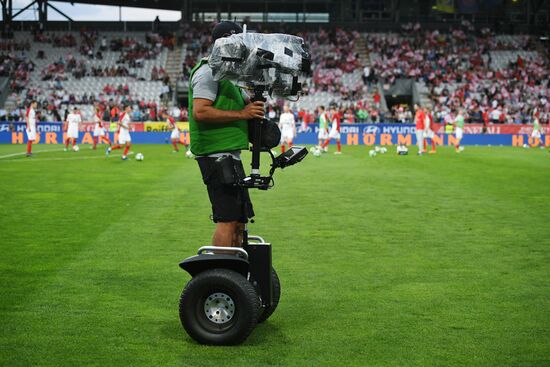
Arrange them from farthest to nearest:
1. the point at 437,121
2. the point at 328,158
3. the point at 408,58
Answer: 1. the point at 408,58
2. the point at 437,121
3. the point at 328,158

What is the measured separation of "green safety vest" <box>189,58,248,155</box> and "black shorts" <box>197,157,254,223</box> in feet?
0.33

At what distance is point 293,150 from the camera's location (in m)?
6.19

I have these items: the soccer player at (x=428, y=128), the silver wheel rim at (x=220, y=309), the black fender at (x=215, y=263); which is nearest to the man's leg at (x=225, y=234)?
the black fender at (x=215, y=263)

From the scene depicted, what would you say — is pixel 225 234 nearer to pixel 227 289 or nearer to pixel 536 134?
pixel 227 289

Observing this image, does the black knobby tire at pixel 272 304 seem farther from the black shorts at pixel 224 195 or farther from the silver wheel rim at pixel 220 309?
the black shorts at pixel 224 195

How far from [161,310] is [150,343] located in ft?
3.50

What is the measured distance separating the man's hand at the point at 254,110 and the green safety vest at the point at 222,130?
239 millimetres

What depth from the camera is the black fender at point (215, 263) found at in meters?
6.07

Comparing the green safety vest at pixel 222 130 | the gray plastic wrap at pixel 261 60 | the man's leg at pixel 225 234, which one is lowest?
the man's leg at pixel 225 234

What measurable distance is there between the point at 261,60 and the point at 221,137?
0.76 metres

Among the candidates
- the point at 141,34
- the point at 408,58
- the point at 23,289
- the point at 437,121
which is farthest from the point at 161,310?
the point at 141,34

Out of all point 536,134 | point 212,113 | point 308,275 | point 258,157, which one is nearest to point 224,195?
point 258,157

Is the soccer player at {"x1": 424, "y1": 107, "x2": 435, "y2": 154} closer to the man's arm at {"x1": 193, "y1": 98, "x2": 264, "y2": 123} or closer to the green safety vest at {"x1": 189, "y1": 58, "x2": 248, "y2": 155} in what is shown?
the green safety vest at {"x1": 189, "y1": 58, "x2": 248, "y2": 155}

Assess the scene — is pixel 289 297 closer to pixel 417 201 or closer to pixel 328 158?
pixel 417 201
